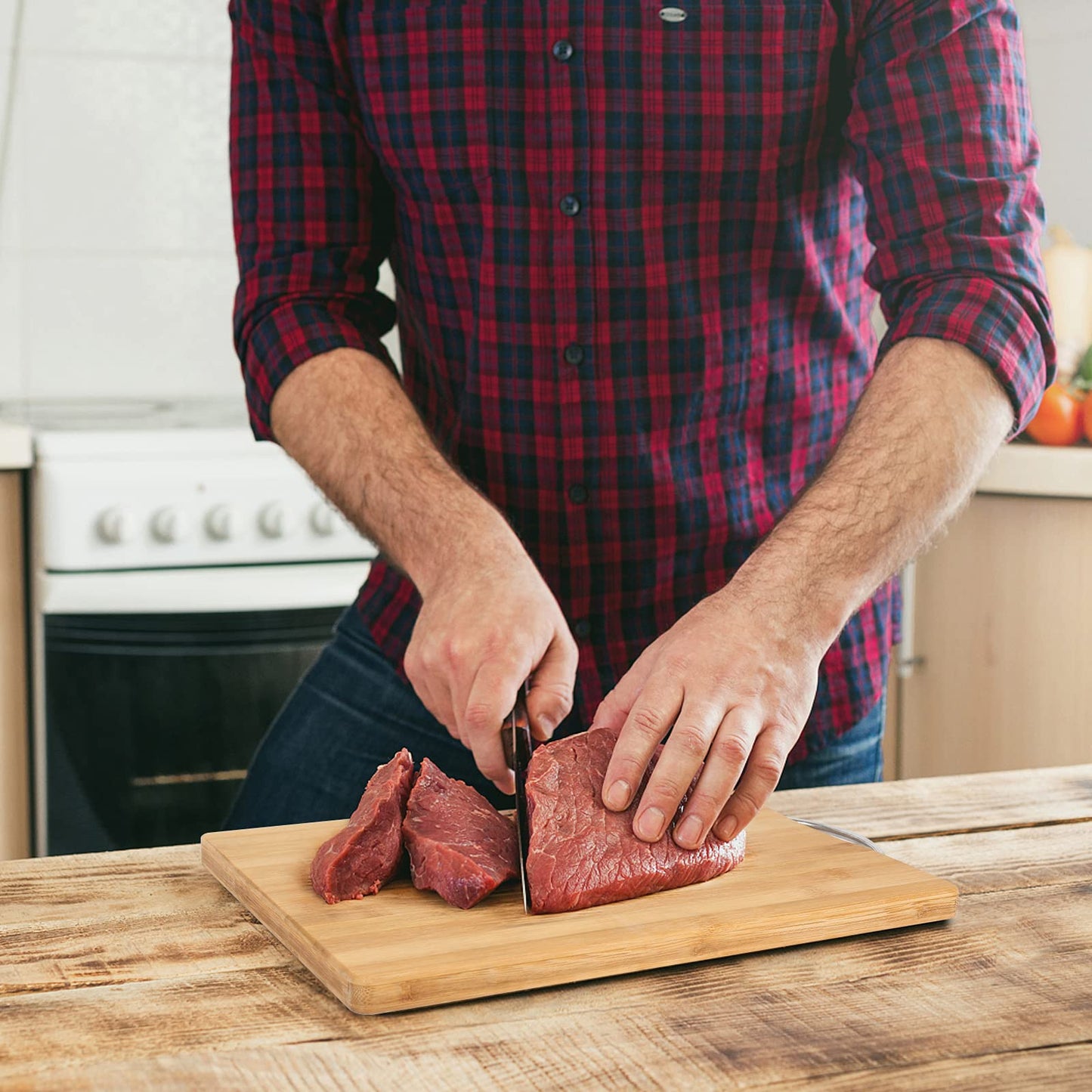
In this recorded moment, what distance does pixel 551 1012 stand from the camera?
79cm

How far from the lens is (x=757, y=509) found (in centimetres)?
137

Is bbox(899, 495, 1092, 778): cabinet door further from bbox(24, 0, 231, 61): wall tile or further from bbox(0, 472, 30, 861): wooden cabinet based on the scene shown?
bbox(24, 0, 231, 61): wall tile

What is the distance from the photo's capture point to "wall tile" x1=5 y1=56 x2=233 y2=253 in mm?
2703

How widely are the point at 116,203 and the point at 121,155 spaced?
0.09m

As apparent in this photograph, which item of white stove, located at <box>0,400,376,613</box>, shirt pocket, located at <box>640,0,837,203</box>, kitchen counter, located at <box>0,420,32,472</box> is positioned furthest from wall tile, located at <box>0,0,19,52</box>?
shirt pocket, located at <box>640,0,837,203</box>

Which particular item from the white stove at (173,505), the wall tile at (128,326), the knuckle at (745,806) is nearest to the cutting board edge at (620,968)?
the knuckle at (745,806)

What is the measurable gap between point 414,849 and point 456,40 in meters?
0.76

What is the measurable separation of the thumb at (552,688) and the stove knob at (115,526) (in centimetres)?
118

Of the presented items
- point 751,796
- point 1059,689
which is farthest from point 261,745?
point 1059,689

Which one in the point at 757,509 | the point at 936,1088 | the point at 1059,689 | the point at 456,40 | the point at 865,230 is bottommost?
the point at 1059,689

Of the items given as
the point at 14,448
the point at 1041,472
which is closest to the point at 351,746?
the point at 14,448

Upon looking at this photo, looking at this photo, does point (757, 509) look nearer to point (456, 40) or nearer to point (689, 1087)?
point (456, 40)

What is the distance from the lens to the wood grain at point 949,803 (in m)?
1.14

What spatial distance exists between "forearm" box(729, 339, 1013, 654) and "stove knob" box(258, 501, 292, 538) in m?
1.18
